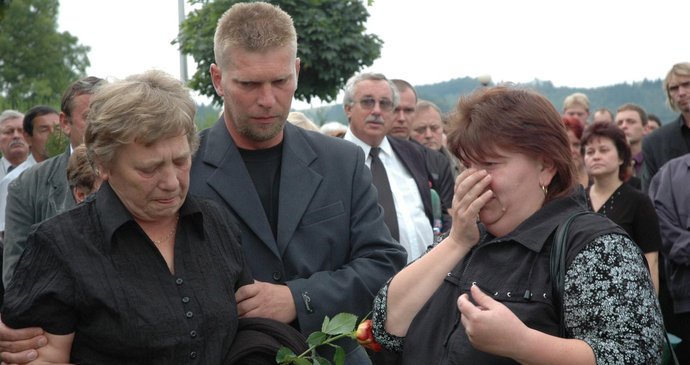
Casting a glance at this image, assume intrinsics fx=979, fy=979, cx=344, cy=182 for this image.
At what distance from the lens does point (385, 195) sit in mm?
6773

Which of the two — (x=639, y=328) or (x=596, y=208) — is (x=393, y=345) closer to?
(x=639, y=328)

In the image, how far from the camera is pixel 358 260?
12.9 feet

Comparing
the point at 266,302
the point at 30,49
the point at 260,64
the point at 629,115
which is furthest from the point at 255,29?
the point at 30,49

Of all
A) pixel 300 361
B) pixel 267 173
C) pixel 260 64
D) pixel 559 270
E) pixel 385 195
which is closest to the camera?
pixel 559 270

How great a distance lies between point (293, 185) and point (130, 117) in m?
0.87

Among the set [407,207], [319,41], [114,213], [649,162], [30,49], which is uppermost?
[114,213]

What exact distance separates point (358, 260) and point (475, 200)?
0.80 meters

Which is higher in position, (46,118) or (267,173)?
(267,173)

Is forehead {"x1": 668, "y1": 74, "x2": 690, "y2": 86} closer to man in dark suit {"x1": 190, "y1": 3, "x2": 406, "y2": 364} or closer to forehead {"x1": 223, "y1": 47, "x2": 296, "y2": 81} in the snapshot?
man in dark suit {"x1": 190, "y1": 3, "x2": 406, "y2": 364}

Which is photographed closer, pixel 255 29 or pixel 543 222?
pixel 543 222

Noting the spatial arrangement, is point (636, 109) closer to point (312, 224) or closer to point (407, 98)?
point (407, 98)

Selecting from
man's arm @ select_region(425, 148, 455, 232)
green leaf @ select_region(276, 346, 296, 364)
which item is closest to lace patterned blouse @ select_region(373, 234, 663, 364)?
green leaf @ select_region(276, 346, 296, 364)

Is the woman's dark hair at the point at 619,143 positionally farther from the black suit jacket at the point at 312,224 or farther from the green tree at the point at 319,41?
the green tree at the point at 319,41

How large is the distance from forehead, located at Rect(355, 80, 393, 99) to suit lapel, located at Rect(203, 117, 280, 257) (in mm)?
3789
